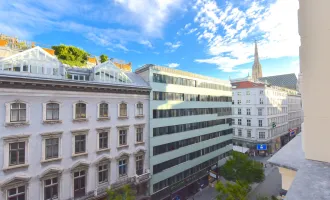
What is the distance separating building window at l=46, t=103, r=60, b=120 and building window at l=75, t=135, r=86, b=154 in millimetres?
2828

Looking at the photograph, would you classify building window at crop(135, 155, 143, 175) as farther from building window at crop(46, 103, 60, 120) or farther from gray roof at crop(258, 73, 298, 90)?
gray roof at crop(258, 73, 298, 90)

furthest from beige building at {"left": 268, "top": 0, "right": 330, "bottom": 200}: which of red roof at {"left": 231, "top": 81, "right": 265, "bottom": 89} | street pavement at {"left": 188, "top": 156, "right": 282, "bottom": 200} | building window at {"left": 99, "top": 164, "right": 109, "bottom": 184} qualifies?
red roof at {"left": 231, "top": 81, "right": 265, "bottom": 89}

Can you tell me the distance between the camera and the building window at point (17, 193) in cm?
1401

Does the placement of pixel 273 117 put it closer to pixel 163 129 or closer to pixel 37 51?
pixel 163 129

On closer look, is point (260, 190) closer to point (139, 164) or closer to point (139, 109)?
point (139, 164)

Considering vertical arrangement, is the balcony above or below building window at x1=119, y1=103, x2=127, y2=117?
below

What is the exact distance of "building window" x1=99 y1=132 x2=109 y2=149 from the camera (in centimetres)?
1897

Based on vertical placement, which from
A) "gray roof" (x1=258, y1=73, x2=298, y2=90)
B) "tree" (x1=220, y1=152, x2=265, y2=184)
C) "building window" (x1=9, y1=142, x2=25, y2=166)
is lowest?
"tree" (x1=220, y1=152, x2=265, y2=184)

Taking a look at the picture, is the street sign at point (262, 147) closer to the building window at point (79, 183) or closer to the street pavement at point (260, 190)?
the street pavement at point (260, 190)

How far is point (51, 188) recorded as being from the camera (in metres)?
15.9

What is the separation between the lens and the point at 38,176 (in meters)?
15.1

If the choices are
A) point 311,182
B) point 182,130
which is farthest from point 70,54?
point 311,182

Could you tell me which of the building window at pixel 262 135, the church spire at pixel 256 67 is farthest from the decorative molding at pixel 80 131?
the church spire at pixel 256 67

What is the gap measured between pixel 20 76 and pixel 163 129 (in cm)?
1700
